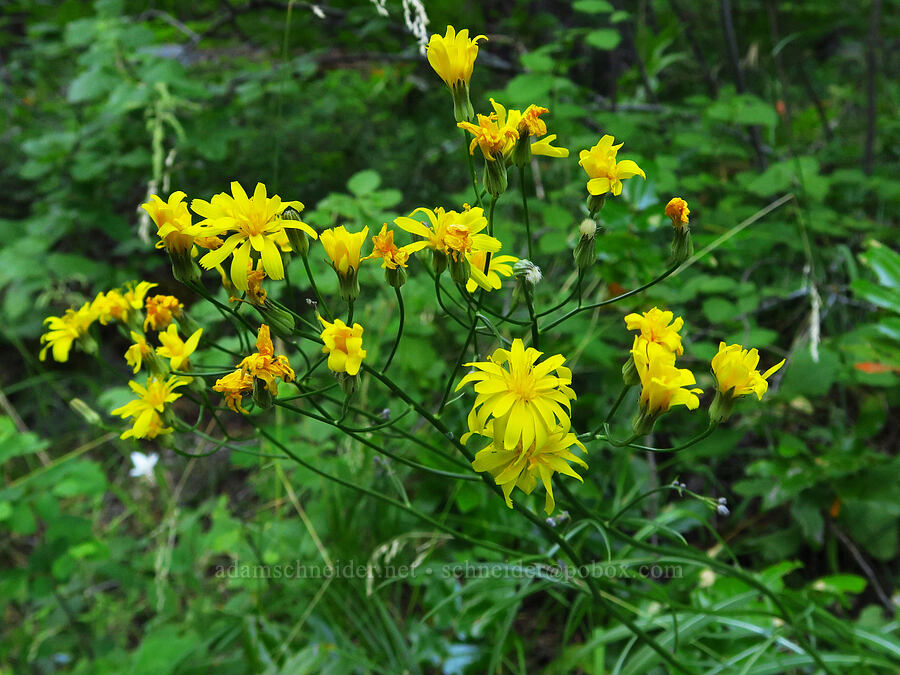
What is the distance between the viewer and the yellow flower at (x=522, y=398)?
0.68m

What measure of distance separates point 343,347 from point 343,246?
0.44ft

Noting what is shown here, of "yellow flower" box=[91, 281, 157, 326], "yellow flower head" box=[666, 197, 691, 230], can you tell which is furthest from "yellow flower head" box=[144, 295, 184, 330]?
"yellow flower head" box=[666, 197, 691, 230]

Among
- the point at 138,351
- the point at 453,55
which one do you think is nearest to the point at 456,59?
the point at 453,55

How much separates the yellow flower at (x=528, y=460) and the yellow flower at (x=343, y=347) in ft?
0.55

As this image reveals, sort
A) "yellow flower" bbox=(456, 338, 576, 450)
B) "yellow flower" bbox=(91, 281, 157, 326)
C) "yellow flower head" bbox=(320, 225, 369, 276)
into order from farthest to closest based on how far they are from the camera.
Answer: "yellow flower" bbox=(91, 281, 157, 326) < "yellow flower head" bbox=(320, 225, 369, 276) < "yellow flower" bbox=(456, 338, 576, 450)

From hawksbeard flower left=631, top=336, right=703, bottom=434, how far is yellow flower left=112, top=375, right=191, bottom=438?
1.99 feet

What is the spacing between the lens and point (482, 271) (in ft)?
2.72

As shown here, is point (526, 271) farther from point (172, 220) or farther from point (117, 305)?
point (117, 305)

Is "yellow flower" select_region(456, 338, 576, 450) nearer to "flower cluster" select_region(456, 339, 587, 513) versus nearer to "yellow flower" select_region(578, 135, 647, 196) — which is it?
"flower cluster" select_region(456, 339, 587, 513)

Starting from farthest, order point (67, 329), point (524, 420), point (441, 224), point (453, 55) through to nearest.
→ point (67, 329) < point (453, 55) < point (441, 224) < point (524, 420)

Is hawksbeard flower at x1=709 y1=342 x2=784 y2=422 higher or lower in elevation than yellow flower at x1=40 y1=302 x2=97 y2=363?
higher

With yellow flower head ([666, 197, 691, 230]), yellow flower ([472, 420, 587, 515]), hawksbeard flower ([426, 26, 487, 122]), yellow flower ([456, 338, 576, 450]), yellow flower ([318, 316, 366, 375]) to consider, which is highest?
A: hawksbeard flower ([426, 26, 487, 122])

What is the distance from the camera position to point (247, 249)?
0.75 meters

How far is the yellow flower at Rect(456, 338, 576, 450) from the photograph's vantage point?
0.68 meters
